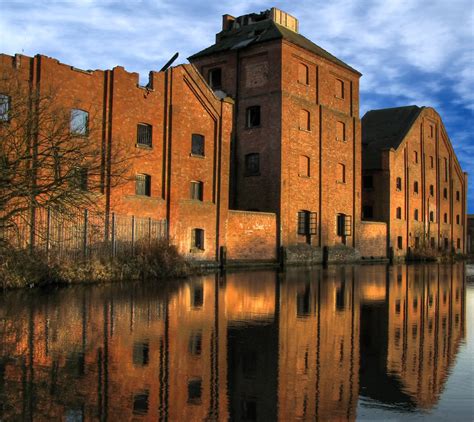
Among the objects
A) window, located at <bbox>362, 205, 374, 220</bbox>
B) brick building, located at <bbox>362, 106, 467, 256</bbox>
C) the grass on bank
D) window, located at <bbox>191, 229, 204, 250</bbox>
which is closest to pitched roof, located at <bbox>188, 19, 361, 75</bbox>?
brick building, located at <bbox>362, 106, 467, 256</bbox>

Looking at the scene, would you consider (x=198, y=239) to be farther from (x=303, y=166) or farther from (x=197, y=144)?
(x=303, y=166)

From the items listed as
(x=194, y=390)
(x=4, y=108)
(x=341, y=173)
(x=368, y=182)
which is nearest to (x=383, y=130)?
(x=368, y=182)

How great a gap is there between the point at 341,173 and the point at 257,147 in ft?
26.1

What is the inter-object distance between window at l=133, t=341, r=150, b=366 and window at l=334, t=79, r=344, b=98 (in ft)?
112

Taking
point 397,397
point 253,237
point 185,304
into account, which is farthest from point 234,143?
point 397,397

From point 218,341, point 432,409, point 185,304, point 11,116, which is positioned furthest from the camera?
point 11,116

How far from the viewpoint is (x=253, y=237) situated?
32.3 meters

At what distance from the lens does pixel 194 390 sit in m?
5.72

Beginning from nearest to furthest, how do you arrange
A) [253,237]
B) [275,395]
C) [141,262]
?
[275,395], [141,262], [253,237]

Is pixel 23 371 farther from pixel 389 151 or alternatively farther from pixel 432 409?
pixel 389 151

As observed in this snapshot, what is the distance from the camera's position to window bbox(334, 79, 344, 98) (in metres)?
39.8

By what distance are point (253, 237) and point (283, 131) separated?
6675 millimetres

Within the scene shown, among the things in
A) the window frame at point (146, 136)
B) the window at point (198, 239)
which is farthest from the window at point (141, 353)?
the window at point (198, 239)

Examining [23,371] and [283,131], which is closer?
[23,371]
